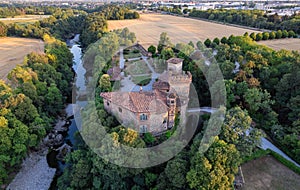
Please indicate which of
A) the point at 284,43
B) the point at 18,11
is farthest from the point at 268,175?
the point at 18,11

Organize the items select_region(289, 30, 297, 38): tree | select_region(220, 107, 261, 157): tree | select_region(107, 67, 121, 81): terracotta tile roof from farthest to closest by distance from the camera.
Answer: select_region(289, 30, 297, 38): tree
select_region(107, 67, 121, 81): terracotta tile roof
select_region(220, 107, 261, 157): tree

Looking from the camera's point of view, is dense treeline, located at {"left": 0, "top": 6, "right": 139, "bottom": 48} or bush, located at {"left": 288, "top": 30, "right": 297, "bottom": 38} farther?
dense treeline, located at {"left": 0, "top": 6, "right": 139, "bottom": 48}

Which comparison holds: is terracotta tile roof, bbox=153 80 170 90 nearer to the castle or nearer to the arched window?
the castle

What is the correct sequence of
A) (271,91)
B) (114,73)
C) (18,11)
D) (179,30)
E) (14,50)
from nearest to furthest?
(271,91) < (114,73) < (14,50) < (179,30) < (18,11)

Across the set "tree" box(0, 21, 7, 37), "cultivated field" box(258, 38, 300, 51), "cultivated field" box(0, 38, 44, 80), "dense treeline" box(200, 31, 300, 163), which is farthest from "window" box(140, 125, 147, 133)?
"tree" box(0, 21, 7, 37)

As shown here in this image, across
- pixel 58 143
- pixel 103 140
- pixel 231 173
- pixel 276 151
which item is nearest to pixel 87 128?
pixel 103 140

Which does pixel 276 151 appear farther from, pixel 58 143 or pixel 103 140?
pixel 58 143

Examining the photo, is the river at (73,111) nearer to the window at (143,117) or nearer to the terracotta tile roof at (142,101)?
the terracotta tile roof at (142,101)

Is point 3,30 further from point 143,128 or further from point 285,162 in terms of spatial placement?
point 285,162
